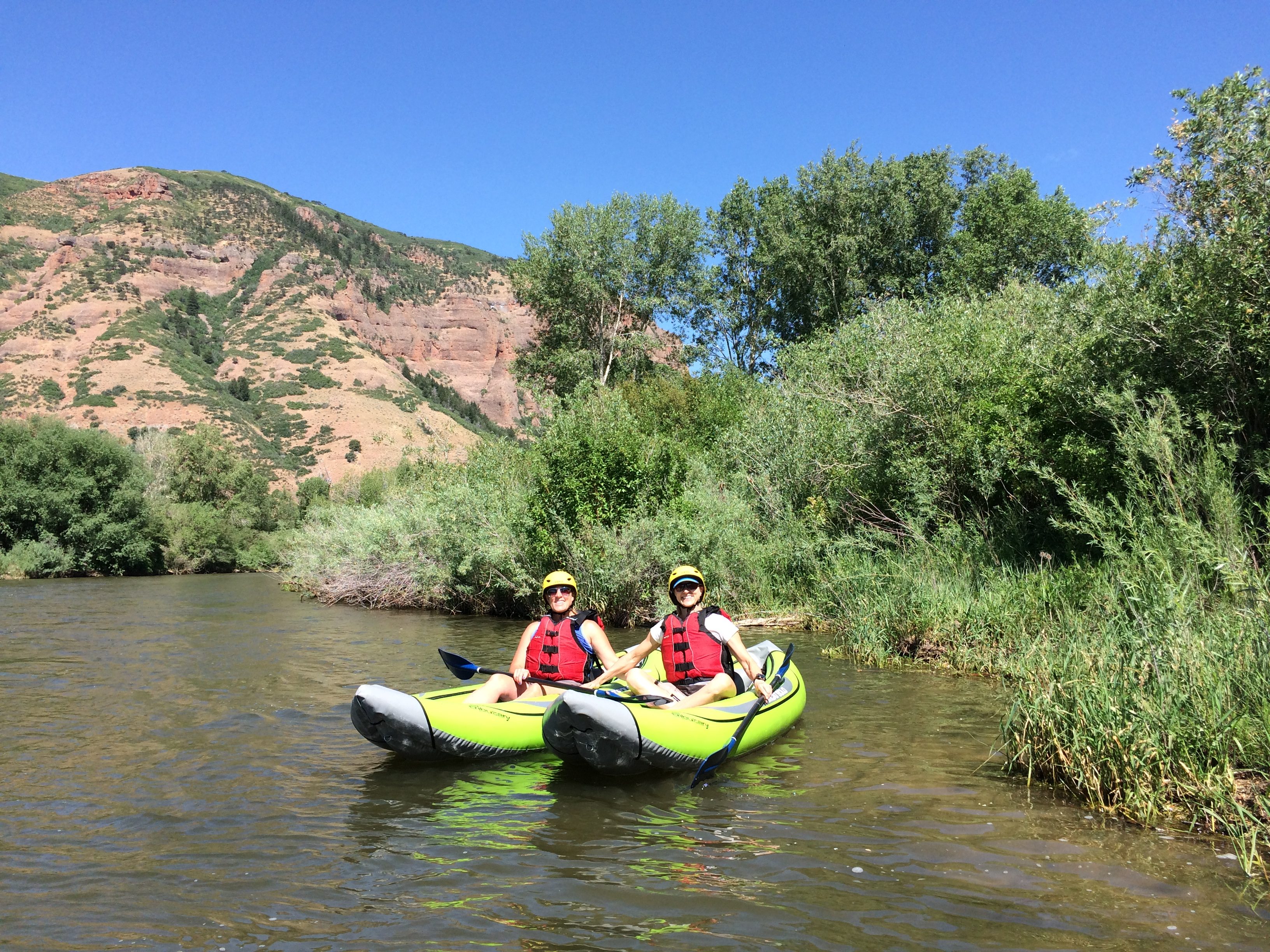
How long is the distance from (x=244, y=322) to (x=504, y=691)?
8590 centimetres

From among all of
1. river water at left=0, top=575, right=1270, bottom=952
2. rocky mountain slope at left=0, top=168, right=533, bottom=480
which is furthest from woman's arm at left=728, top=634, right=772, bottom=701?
rocky mountain slope at left=0, top=168, right=533, bottom=480

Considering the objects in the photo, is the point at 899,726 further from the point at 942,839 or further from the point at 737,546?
the point at 737,546

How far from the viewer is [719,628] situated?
24.0 ft

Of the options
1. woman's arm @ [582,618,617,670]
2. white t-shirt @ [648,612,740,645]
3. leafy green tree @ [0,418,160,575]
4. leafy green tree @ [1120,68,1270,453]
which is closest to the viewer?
white t-shirt @ [648,612,740,645]

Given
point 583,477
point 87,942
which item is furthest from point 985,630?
point 87,942

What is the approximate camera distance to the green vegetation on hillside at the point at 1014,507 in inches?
216

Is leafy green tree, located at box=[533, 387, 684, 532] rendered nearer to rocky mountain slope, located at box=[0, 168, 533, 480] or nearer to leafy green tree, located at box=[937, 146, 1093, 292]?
leafy green tree, located at box=[937, 146, 1093, 292]

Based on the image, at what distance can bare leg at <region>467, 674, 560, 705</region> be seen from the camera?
22.9ft

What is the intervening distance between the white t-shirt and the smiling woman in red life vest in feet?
1.78

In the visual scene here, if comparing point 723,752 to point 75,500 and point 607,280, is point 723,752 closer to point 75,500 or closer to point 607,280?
point 607,280

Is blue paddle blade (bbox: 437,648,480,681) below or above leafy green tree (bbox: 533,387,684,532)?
below

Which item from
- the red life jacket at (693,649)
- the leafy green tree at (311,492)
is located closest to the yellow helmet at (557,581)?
the red life jacket at (693,649)

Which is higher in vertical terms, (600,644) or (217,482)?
(600,644)

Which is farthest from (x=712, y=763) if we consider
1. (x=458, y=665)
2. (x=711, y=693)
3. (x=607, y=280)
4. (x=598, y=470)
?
(x=607, y=280)
